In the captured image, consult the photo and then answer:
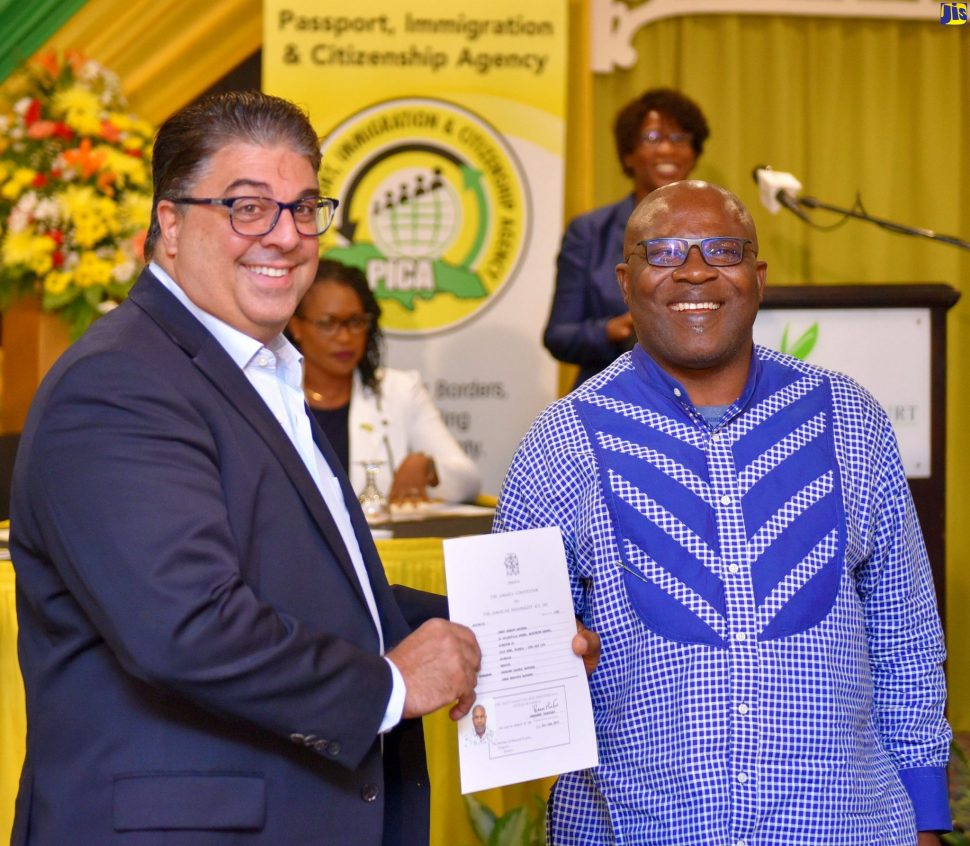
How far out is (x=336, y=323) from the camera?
482 centimetres

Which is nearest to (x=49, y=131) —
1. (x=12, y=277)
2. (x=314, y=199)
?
(x=12, y=277)

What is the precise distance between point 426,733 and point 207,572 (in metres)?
1.83

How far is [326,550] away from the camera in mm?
1866

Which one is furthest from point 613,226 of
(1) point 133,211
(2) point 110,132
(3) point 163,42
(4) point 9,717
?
(4) point 9,717

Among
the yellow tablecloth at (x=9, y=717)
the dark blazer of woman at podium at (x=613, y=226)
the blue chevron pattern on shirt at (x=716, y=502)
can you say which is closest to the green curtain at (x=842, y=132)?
the dark blazer of woman at podium at (x=613, y=226)

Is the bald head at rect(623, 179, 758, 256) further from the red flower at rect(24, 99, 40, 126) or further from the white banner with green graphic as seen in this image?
the red flower at rect(24, 99, 40, 126)

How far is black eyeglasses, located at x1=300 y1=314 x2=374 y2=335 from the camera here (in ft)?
15.8

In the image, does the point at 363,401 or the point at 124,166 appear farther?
the point at 363,401

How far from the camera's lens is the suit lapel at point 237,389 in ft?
6.06

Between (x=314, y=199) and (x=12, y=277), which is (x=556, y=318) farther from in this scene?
(x=314, y=199)

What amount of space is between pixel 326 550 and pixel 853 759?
917 mm

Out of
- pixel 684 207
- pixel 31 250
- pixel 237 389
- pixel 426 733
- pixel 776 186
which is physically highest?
pixel 776 186

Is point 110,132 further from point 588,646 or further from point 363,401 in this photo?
point 588,646

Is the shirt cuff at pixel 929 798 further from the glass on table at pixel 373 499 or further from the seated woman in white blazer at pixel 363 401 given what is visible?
the seated woman in white blazer at pixel 363 401
